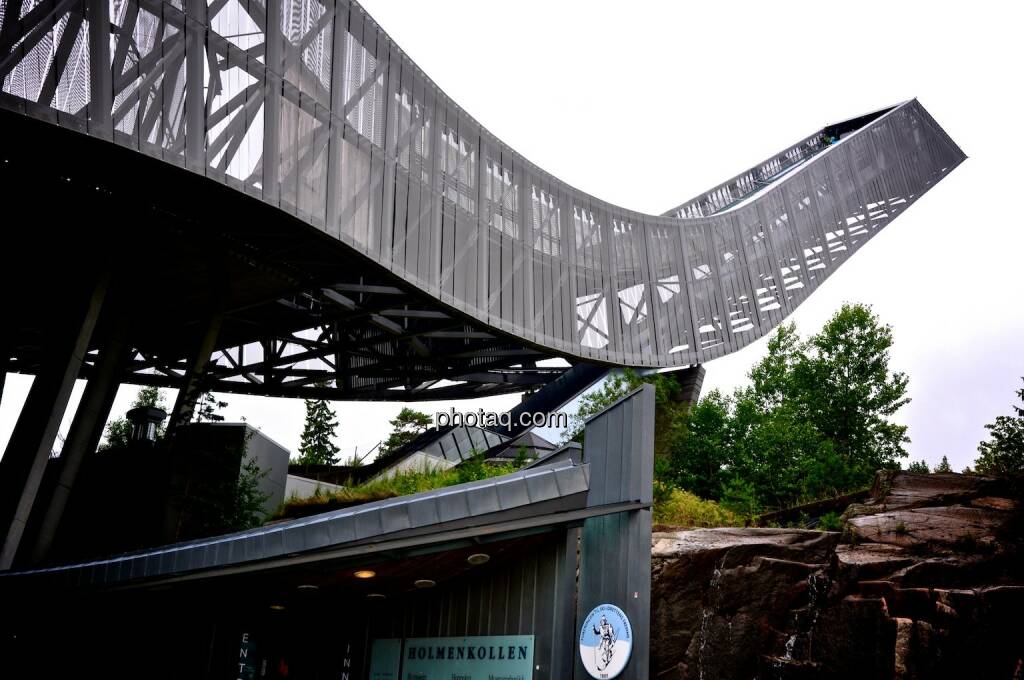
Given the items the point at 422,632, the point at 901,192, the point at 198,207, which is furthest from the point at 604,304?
the point at 901,192

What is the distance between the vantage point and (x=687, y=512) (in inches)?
908

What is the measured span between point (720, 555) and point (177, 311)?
24440mm

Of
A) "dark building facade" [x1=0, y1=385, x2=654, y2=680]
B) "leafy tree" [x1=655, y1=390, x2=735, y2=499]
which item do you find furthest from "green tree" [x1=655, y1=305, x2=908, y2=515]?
"dark building facade" [x1=0, y1=385, x2=654, y2=680]

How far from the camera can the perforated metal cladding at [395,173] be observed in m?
20.3

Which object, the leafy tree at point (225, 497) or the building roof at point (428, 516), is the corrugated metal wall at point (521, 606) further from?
the leafy tree at point (225, 497)

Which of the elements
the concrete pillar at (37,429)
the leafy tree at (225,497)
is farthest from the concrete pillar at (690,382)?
the concrete pillar at (37,429)

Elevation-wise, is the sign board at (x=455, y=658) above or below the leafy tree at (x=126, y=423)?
below

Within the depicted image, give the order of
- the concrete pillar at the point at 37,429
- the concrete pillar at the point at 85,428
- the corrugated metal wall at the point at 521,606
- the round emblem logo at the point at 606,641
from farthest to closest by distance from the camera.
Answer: the concrete pillar at the point at 85,428, the concrete pillar at the point at 37,429, the corrugated metal wall at the point at 521,606, the round emblem logo at the point at 606,641

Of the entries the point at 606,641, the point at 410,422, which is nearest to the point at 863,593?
the point at 606,641

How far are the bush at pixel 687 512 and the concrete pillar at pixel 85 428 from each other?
1708cm

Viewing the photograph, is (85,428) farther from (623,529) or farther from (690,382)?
(623,529)

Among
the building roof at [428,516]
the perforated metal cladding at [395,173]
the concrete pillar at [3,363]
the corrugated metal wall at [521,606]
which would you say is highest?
the perforated metal cladding at [395,173]

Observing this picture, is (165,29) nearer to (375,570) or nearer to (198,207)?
(198,207)

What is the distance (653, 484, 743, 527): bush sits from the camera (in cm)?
2228
